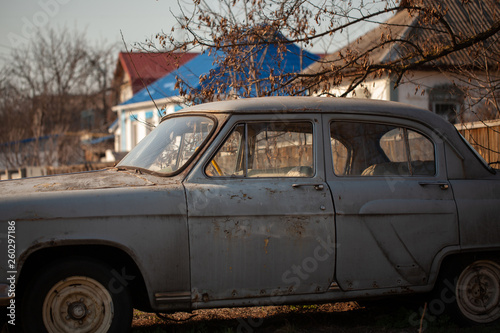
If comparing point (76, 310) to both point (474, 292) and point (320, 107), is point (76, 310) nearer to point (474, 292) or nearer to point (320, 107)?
point (320, 107)

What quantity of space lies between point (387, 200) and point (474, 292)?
1.15m

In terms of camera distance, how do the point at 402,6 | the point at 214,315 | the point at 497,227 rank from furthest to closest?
the point at 402,6
the point at 214,315
the point at 497,227

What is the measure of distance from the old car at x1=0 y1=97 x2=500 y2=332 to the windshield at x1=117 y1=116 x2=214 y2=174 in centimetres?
2

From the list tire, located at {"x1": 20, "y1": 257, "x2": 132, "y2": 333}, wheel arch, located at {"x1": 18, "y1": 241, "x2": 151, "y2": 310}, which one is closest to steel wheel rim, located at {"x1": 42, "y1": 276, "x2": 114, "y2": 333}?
tire, located at {"x1": 20, "y1": 257, "x2": 132, "y2": 333}

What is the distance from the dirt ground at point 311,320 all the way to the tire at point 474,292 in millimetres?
96

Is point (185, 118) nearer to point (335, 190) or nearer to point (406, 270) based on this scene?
point (335, 190)

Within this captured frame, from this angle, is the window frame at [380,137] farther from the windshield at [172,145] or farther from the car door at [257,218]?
the windshield at [172,145]

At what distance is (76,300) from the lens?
3.71 metres

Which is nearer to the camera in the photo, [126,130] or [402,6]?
[402,6]

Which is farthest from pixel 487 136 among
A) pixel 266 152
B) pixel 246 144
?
pixel 246 144

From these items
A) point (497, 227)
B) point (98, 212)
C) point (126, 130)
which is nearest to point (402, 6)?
point (497, 227)

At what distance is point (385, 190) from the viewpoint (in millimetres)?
4332

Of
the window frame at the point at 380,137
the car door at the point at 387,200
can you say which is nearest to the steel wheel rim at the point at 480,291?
the car door at the point at 387,200

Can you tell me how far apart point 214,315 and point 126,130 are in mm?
28718
